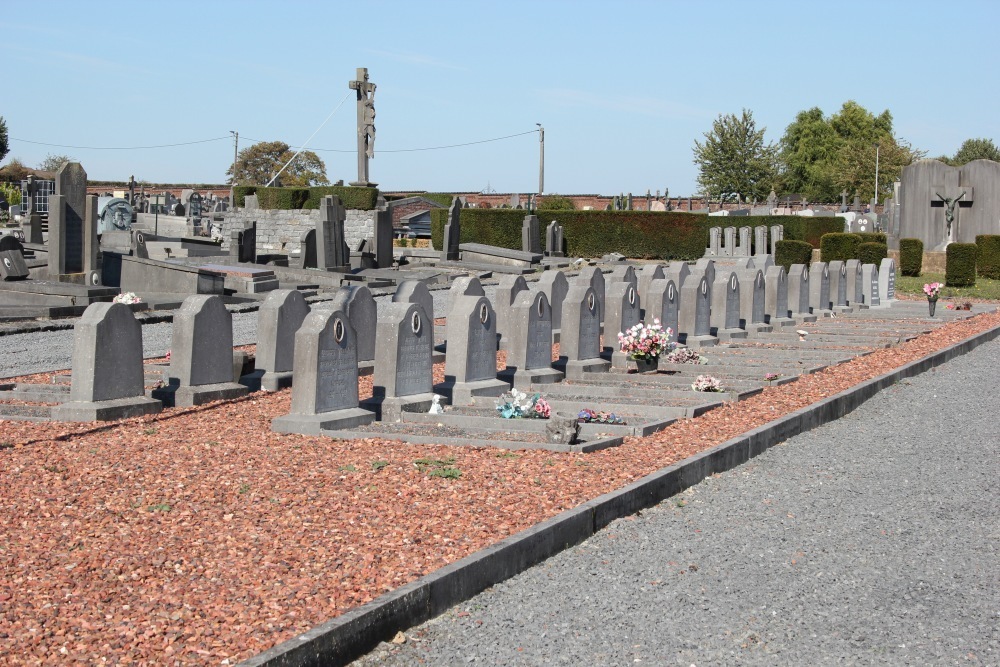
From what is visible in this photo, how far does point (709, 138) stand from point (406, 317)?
64976 mm

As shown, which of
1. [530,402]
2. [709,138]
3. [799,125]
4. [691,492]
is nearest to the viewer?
[691,492]

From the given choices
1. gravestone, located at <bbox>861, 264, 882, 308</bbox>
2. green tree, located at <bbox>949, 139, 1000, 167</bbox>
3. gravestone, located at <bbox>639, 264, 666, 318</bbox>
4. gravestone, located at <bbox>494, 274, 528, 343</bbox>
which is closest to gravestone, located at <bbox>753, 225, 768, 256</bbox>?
gravestone, located at <bbox>861, 264, 882, 308</bbox>

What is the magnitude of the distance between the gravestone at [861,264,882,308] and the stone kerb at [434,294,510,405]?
13.6 metres

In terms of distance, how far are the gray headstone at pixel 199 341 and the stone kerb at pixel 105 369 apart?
1.94ft

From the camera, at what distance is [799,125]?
103250 millimetres

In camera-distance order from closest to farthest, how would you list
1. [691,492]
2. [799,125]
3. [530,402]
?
1. [691,492]
2. [530,402]
3. [799,125]

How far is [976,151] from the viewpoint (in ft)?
349

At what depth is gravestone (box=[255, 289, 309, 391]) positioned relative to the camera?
11.3 meters

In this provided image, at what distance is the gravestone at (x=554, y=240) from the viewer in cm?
3598

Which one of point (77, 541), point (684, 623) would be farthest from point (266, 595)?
point (684, 623)

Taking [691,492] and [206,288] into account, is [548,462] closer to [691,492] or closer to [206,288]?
[691,492]

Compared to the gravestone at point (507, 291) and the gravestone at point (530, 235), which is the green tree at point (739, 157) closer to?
the gravestone at point (530, 235)

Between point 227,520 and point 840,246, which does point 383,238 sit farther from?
point 227,520

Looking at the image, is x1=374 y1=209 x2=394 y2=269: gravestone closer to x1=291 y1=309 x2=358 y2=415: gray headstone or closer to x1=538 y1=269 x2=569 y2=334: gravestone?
x1=538 y1=269 x2=569 y2=334: gravestone
